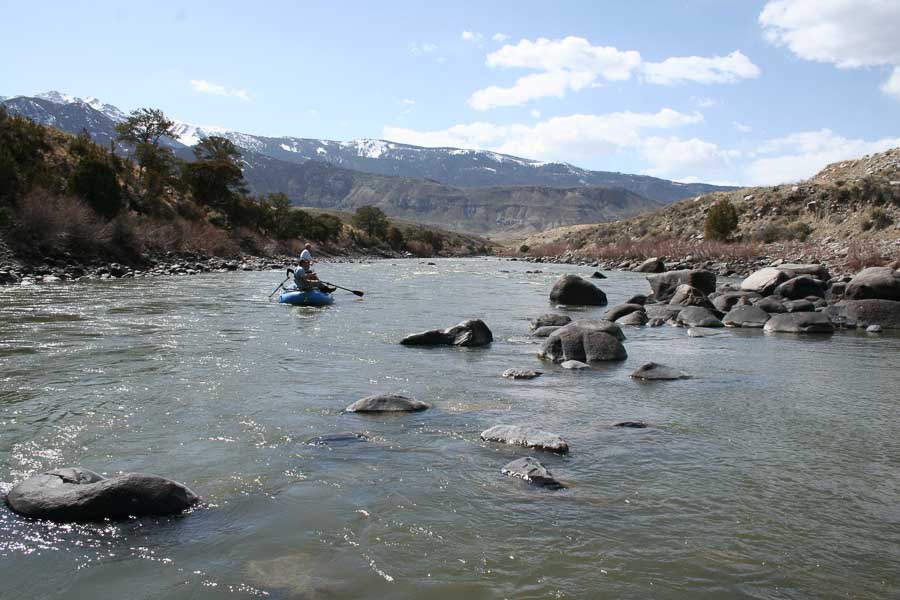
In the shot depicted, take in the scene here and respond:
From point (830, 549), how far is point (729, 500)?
1004mm

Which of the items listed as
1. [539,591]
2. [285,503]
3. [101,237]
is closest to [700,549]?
[539,591]

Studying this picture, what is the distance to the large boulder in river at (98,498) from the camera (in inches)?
205

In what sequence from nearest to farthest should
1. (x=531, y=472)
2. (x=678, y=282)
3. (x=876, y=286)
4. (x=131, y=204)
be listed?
(x=531, y=472) → (x=876, y=286) → (x=678, y=282) → (x=131, y=204)

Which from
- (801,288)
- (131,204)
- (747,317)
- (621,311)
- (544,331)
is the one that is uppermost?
(131,204)

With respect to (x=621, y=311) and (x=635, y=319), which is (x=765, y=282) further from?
(x=635, y=319)

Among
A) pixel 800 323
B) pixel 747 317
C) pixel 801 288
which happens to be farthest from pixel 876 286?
pixel 747 317

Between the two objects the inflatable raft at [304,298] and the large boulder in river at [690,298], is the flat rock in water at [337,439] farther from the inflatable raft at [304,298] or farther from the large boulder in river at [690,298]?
the inflatable raft at [304,298]

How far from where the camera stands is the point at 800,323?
16938mm

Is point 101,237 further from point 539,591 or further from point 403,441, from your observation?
point 539,591

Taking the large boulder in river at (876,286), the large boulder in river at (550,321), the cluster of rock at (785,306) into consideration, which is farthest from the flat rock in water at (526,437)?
the large boulder in river at (876,286)

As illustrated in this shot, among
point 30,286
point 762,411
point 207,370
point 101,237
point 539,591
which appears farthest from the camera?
point 101,237

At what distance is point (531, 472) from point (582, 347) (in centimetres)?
703

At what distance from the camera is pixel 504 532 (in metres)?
5.06

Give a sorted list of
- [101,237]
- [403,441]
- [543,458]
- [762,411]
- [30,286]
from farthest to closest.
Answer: [101,237] < [30,286] < [762,411] < [403,441] < [543,458]
